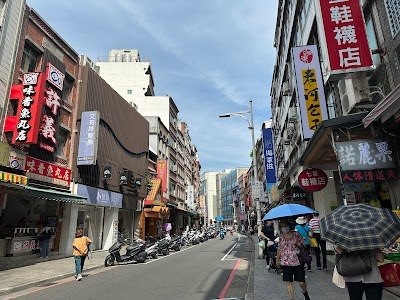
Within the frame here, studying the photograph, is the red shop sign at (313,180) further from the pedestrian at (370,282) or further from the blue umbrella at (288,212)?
the pedestrian at (370,282)

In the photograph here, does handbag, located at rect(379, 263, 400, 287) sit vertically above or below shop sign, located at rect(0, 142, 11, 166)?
below

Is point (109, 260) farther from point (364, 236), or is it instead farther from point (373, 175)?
point (364, 236)

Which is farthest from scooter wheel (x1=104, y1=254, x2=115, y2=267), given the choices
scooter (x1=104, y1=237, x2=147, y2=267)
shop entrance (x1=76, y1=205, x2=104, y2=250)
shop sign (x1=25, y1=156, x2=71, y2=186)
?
shop entrance (x1=76, y1=205, x2=104, y2=250)

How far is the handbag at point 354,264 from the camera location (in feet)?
13.3

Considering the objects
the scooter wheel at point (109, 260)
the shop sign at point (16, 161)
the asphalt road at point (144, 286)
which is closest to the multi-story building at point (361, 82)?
the asphalt road at point (144, 286)

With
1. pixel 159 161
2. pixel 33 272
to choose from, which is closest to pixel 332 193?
pixel 33 272

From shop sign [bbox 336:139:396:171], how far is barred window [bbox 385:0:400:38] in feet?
9.43

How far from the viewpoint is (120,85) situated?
43.7 metres

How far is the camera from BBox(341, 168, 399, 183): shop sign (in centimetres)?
759

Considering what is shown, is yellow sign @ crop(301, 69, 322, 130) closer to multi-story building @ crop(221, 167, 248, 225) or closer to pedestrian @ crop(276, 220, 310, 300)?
pedestrian @ crop(276, 220, 310, 300)

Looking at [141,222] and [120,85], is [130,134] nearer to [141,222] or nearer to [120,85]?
[141,222]

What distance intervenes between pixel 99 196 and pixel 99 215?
251 cm

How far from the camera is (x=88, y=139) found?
1891 centimetres

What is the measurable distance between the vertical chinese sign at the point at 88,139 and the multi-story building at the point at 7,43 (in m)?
5.65
